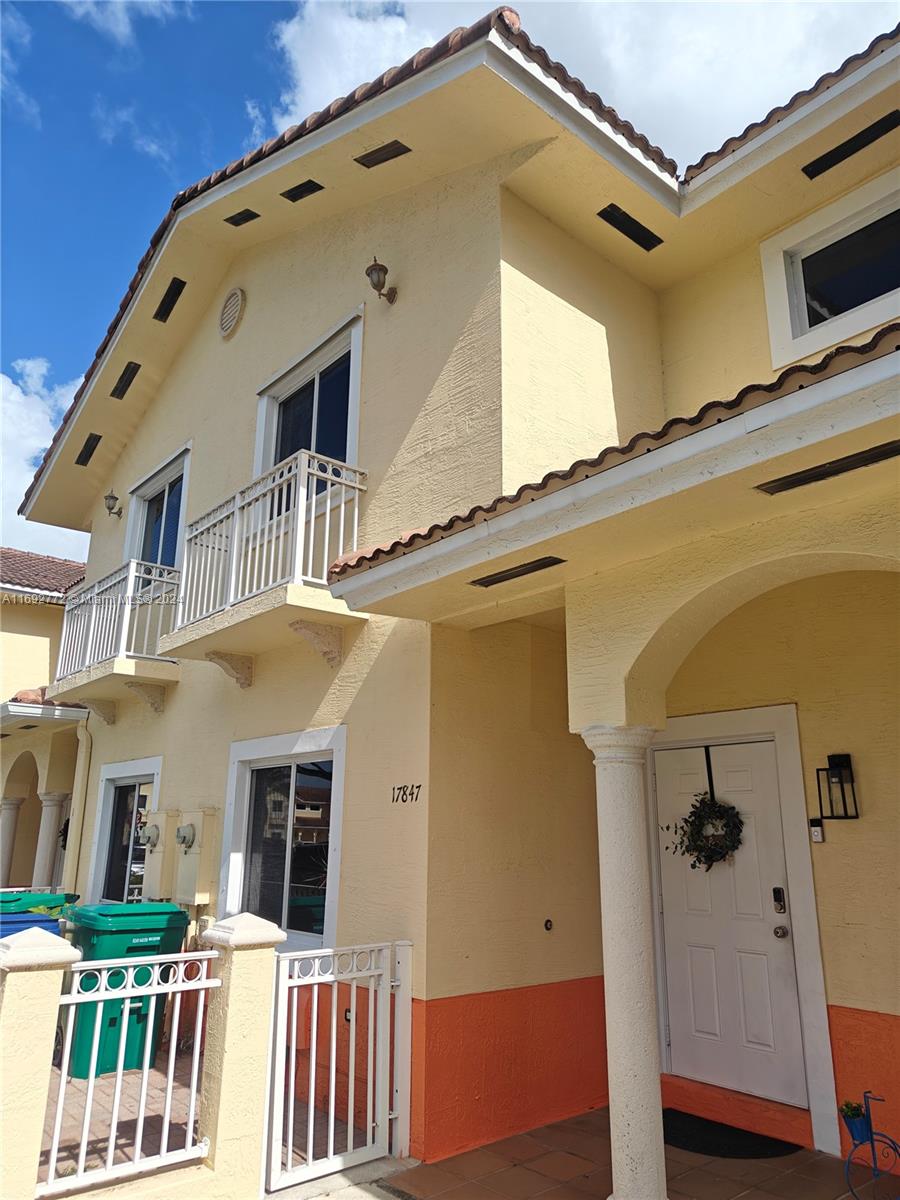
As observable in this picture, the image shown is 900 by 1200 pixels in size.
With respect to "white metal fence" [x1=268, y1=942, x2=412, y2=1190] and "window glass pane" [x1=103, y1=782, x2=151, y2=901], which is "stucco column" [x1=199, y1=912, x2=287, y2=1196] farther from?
"window glass pane" [x1=103, y1=782, x2=151, y2=901]

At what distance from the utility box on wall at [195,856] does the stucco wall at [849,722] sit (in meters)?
4.97

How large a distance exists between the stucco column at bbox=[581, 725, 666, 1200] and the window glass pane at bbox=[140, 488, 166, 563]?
8.50m

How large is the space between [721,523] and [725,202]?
4.03 m

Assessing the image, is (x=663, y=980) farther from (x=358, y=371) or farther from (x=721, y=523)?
(x=358, y=371)

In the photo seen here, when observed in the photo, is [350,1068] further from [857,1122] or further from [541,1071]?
[857,1122]

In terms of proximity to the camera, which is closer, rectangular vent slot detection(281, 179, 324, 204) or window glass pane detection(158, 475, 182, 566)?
rectangular vent slot detection(281, 179, 324, 204)

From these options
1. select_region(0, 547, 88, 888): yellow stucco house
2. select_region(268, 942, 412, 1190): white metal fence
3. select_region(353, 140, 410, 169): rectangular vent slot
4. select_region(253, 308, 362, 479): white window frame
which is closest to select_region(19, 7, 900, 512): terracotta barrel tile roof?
select_region(353, 140, 410, 169): rectangular vent slot

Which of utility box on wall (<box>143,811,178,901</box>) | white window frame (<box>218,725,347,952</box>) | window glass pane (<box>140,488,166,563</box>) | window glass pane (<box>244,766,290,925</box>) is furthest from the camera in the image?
window glass pane (<box>140,488,166,563</box>)

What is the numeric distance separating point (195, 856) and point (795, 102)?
8.14m

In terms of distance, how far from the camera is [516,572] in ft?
15.4

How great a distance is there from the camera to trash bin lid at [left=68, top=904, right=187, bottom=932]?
6.35 m

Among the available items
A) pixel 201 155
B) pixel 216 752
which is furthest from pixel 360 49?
pixel 216 752

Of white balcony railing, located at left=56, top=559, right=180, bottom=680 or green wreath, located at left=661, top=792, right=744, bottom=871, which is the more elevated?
white balcony railing, located at left=56, top=559, right=180, bottom=680

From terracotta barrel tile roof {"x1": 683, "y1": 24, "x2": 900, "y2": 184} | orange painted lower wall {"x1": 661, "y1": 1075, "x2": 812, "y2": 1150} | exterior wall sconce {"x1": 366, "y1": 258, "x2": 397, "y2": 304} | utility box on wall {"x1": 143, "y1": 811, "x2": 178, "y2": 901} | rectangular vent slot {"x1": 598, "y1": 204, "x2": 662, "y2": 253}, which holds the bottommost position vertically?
orange painted lower wall {"x1": 661, "y1": 1075, "x2": 812, "y2": 1150}
